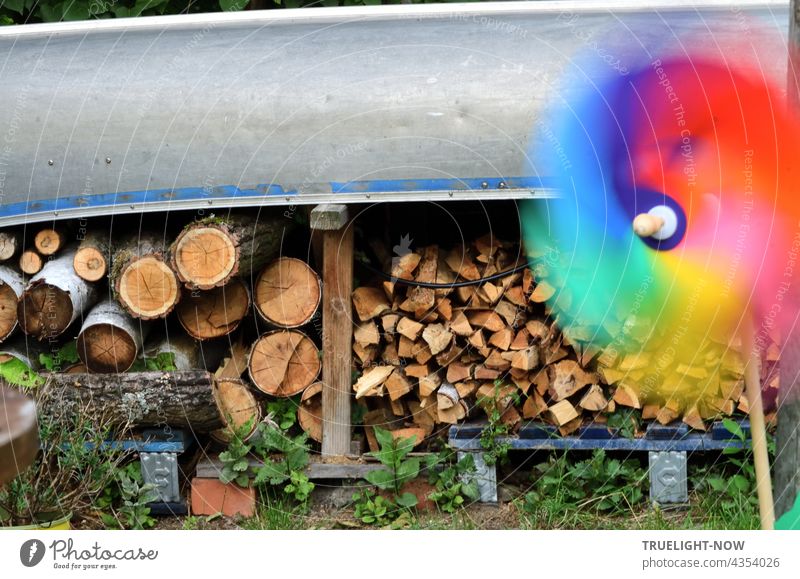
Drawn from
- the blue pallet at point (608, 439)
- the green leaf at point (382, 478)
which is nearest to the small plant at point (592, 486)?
the blue pallet at point (608, 439)

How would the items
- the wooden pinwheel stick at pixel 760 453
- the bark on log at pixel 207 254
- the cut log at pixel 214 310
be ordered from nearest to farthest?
the wooden pinwheel stick at pixel 760 453, the bark on log at pixel 207 254, the cut log at pixel 214 310

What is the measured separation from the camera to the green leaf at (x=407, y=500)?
15.1ft

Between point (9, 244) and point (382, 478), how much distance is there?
1.88 meters

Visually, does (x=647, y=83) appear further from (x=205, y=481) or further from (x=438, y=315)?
(x=205, y=481)

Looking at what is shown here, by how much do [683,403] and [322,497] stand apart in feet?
5.18

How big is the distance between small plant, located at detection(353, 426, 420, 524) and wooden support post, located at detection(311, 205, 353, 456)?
0.65 ft

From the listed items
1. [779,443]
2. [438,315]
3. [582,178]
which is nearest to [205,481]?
[438,315]

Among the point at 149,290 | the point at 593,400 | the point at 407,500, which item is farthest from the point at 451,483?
the point at 149,290

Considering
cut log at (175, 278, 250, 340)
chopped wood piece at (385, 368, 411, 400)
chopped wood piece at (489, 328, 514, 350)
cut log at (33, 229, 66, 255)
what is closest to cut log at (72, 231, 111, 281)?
cut log at (33, 229, 66, 255)

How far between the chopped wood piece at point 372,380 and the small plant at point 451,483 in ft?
1.24

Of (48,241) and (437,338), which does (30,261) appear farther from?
(437,338)

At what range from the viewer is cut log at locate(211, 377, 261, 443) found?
187 inches

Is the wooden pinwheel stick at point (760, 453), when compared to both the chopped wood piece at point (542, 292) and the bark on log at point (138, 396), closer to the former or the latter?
the chopped wood piece at point (542, 292)

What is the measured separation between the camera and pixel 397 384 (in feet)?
15.6
